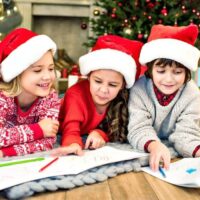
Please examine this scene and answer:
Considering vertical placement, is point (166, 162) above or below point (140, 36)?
below

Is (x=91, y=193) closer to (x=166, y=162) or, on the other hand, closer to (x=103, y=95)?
(x=166, y=162)

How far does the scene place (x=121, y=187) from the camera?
0.85 meters

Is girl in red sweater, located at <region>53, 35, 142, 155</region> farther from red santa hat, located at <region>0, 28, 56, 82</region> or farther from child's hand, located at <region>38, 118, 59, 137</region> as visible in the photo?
red santa hat, located at <region>0, 28, 56, 82</region>

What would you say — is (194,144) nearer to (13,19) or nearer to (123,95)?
(123,95)

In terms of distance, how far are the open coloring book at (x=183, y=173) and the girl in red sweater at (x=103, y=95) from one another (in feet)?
0.90

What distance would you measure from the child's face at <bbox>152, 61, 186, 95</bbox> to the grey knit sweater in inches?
2.1

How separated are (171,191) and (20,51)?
66cm

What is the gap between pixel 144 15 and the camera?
2.77 meters

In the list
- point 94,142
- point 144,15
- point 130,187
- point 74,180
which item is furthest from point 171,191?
point 144,15

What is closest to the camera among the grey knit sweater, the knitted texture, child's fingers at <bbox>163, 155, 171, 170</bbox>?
the knitted texture

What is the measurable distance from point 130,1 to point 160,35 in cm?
161

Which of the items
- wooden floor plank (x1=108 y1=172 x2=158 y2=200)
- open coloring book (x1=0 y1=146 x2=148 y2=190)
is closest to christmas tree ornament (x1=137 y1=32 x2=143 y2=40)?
open coloring book (x1=0 y1=146 x2=148 y2=190)

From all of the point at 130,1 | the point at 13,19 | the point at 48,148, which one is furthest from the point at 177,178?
the point at 13,19

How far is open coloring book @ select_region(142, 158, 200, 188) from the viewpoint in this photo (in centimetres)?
86
